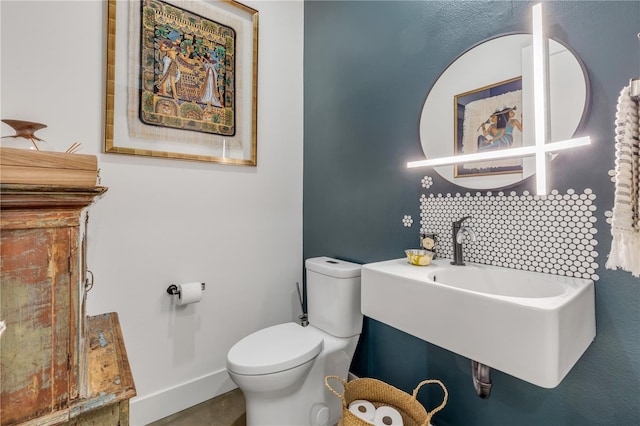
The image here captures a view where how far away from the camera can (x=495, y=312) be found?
801 millimetres

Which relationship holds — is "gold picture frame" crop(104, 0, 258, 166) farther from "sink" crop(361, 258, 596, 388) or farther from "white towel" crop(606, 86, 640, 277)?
"white towel" crop(606, 86, 640, 277)

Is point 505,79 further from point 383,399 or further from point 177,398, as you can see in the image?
point 177,398

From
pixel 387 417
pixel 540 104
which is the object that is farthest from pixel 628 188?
pixel 387 417

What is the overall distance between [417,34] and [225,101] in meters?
1.12

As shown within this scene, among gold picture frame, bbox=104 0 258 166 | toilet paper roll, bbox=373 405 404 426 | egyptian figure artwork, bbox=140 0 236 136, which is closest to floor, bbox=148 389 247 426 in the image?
toilet paper roll, bbox=373 405 404 426

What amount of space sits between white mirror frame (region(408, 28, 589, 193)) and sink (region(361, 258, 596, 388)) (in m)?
0.35

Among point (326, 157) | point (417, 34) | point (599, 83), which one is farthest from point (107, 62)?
point (599, 83)

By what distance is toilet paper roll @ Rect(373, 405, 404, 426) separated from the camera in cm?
117

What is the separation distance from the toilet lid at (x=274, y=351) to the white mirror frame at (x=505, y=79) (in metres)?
0.97

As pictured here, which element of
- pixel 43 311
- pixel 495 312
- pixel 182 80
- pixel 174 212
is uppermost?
pixel 182 80

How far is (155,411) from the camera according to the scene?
5.14 feet

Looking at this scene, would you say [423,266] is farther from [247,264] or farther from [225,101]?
[225,101]

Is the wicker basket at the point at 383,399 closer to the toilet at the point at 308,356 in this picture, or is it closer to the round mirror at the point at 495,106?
the toilet at the point at 308,356

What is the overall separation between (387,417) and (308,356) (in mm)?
393
